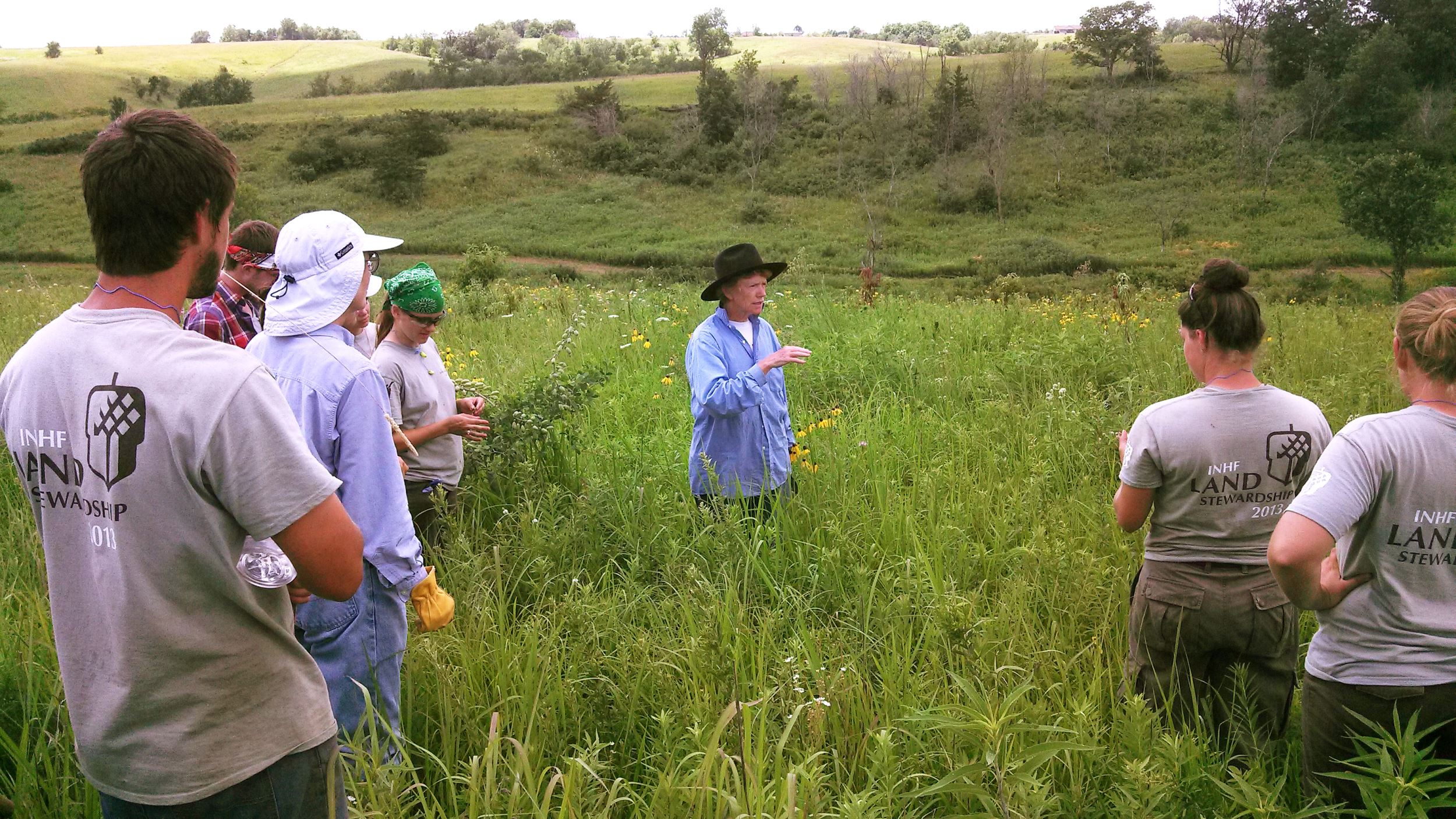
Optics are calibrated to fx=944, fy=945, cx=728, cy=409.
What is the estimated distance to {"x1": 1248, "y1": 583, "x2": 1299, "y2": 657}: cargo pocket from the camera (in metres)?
2.90

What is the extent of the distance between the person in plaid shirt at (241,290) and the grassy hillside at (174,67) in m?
86.0

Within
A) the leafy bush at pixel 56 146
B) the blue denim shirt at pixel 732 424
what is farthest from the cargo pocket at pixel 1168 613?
the leafy bush at pixel 56 146

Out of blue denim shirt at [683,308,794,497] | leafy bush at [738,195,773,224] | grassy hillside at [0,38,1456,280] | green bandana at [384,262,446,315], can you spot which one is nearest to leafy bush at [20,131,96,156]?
grassy hillside at [0,38,1456,280]

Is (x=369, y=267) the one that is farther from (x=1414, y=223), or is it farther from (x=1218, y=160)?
(x=1218, y=160)

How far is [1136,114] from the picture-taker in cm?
5822

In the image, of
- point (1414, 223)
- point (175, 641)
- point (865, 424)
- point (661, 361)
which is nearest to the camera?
point (175, 641)

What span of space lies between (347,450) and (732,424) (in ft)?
7.54

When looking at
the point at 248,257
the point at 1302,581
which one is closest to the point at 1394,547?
the point at 1302,581

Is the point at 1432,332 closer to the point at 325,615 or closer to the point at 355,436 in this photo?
the point at 355,436

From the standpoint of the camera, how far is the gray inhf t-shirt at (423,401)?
406 centimetres

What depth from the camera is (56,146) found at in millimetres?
54250

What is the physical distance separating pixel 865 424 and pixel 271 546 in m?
4.72

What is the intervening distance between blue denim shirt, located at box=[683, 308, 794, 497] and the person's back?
2784 millimetres

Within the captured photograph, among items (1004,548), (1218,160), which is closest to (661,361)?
(1004,548)
